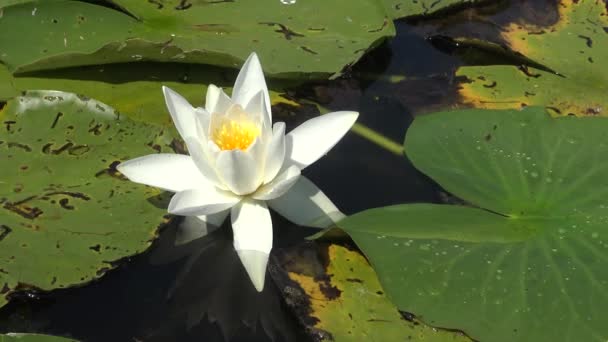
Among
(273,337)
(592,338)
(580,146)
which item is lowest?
(273,337)

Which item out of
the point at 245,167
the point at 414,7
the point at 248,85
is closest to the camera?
the point at 245,167

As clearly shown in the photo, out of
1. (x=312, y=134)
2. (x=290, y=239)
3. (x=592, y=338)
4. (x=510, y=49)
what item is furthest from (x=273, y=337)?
(x=510, y=49)

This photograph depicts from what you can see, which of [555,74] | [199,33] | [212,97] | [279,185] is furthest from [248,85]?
[555,74]

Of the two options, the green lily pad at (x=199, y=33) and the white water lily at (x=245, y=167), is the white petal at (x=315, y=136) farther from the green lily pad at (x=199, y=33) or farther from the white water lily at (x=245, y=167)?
the green lily pad at (x=199, y=33)

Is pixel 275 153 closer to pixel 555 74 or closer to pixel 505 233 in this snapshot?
pixel 505 233

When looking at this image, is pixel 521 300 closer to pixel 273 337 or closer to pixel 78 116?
pixel 273 337

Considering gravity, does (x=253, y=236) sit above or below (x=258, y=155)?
below
